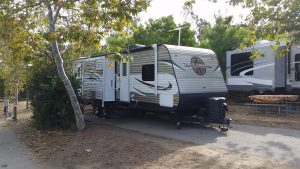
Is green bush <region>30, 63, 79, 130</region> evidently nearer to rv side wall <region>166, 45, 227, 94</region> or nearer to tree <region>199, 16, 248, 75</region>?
rv side wall <region>166, 45, 227, 94</region>

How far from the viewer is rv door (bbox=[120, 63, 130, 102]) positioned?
1274cm

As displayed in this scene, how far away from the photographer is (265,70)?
52.5 feet

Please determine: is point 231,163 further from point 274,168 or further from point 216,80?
point 216,80

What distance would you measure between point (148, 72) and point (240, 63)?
24.8 ft

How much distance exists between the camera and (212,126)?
36.8 feet

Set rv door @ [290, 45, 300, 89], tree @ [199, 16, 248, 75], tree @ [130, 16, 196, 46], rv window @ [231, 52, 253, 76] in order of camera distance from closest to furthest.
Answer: rv door @ [290, 45, 300, 89]
rv window @ [231, 52, 253, 76]
tree @ [199, 16, 248, 75]
tree @ [130, 16, 196, 46]

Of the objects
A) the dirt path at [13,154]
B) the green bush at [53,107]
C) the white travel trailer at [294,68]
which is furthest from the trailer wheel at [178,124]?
the white travel trailer at [294,68]

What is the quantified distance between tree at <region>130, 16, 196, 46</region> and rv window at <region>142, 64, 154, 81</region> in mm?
10275

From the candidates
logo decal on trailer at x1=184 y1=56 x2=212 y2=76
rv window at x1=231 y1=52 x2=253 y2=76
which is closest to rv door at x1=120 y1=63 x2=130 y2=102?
logo decal on trailer at x1=184 y1=56 x2=212 y2=76

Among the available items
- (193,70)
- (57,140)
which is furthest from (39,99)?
(193,70)

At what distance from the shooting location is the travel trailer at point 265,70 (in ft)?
49.9

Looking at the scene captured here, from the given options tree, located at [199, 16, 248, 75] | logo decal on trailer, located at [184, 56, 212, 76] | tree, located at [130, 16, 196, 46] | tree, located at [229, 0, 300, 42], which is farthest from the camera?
tree, located at [130, 16, 196, 46]

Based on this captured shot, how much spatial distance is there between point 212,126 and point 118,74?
422 cm

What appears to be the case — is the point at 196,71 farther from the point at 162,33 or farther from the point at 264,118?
the point at 162,33
